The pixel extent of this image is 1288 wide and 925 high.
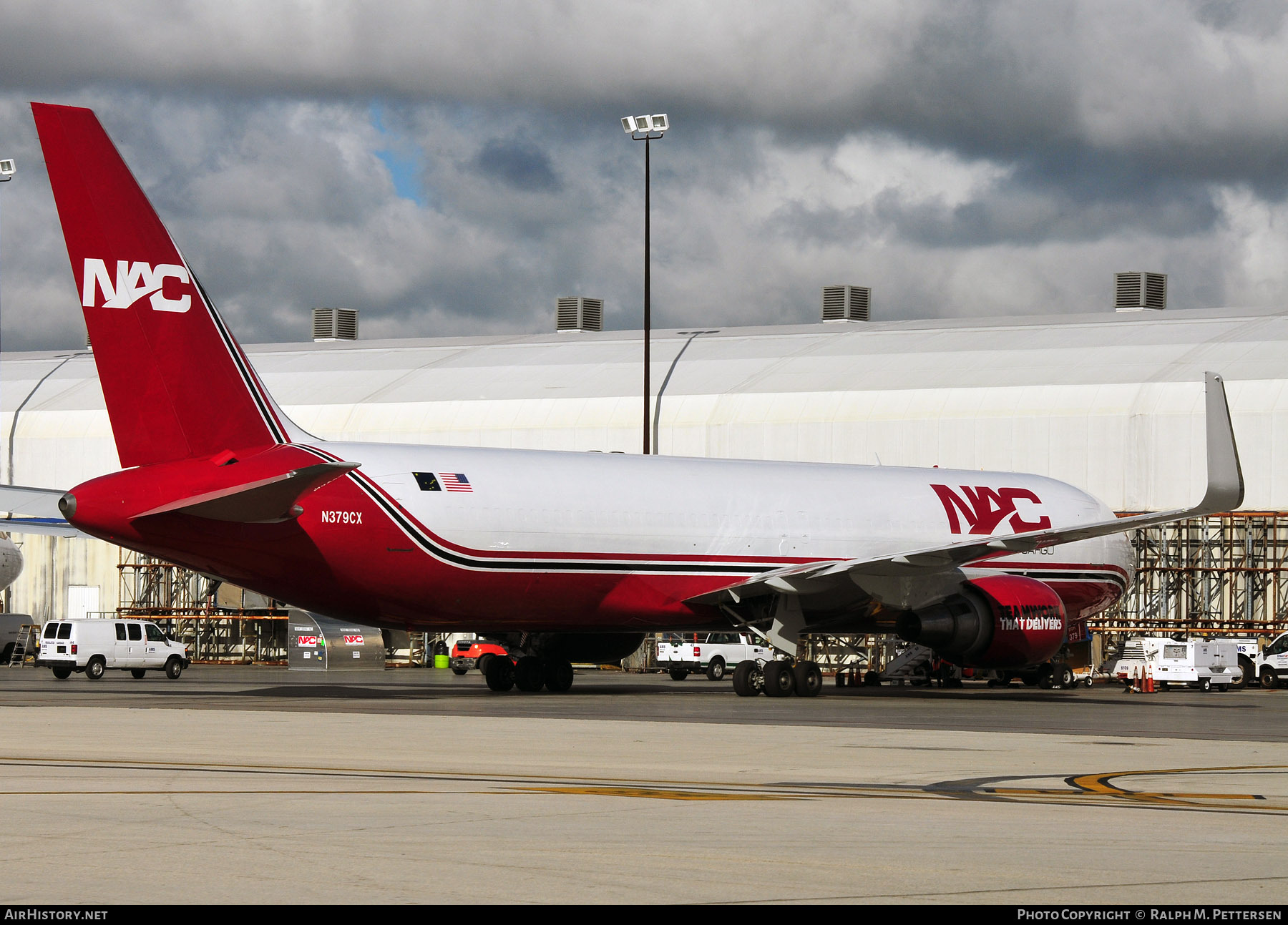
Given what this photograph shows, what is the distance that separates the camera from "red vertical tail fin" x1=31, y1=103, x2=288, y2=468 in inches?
1050

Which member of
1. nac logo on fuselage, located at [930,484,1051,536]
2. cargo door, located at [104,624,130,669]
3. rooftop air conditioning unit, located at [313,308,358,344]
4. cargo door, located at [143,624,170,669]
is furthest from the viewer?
rooftop air conditioning unit, located at [313,308,358,344]

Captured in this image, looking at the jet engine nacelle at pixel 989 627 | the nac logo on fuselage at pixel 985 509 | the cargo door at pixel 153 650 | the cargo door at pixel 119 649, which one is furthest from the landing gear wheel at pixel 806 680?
the cargo door at pixel 119 649

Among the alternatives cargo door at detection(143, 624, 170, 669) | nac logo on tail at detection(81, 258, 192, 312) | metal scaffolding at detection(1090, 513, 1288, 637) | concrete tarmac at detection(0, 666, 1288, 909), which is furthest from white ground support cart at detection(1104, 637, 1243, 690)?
cargo door at detection(143, 624, 170, 669)

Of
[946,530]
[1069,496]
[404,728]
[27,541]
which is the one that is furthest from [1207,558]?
[27,541]

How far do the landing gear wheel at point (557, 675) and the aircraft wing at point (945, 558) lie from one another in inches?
139

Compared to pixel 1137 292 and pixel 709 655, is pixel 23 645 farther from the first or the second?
pixel 1137 292

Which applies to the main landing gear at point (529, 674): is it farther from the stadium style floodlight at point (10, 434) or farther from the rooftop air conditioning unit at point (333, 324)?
the rooftop air conditioning unit at point (333, 324)

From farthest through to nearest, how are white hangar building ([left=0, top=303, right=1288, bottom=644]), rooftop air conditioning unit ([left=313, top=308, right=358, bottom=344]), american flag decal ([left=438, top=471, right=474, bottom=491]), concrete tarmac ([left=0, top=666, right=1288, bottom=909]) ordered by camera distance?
rooftop air conditioning unit ([left=313, top=308, right=358, bottom=344])
white hangar building ([left=0, top=303, right=1288, bottom=644])
american flag decal ([left=438, top=471, right=474, bottom=491])
concrete tarmac ([left=0, top=666, right=1288, bottom=909])

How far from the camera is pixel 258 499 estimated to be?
1068 inches

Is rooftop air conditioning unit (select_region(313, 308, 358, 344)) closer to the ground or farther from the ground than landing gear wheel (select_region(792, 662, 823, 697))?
farther from the ground

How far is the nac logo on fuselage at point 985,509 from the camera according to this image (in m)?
36.4

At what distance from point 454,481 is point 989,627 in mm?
10586

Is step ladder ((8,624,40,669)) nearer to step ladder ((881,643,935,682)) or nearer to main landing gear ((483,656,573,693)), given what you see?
main landing gear ((483,656,573,693))

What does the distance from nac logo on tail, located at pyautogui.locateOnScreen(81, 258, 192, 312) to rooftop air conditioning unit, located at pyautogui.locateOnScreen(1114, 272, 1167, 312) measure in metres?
44.8
